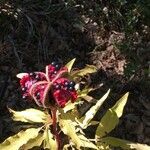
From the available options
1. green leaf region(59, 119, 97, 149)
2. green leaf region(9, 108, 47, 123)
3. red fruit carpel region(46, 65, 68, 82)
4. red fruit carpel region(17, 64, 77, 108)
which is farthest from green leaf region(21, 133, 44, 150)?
red fruit carpel region(46, 65, 68, 82)

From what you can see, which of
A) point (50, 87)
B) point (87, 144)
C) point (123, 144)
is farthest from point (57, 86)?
point (123, 144)

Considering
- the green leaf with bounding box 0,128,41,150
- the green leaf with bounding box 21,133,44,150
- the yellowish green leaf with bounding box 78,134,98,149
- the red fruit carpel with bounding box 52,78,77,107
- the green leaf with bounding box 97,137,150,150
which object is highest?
the red fruit carpel with bounding box 52,78,77,107

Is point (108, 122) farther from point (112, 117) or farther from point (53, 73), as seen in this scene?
point (53, 73)

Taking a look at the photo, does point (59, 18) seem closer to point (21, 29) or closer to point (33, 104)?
point (21, 29)

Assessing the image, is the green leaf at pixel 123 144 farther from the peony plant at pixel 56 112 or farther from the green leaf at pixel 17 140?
the green leaf at pixel 17 140

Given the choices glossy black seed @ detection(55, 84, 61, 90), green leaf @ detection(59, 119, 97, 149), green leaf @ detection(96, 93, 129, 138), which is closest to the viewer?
glossy black seed @ detection(55, 84, 61, 90)

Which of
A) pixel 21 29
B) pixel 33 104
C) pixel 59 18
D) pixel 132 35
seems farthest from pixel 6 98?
pixel 132 35

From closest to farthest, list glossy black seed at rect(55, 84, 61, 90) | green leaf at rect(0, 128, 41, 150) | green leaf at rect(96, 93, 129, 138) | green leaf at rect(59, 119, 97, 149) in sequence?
glossy black seed at rect(55, 84, 61, 90) → green leaf at rect(59, 119, 97, 149) → green leaf at rect(0, 128, 41, 150) → green leaf at rect(96, 93, 129, 138)

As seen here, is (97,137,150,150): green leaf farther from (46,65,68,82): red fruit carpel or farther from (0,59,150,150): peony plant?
(46,65,68,82): red fruit carpel
